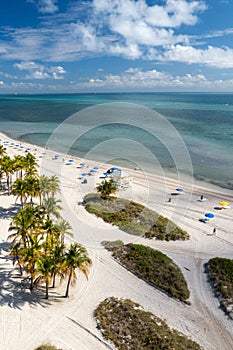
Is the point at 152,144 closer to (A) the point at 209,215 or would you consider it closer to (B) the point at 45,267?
(A) the point at 209,215

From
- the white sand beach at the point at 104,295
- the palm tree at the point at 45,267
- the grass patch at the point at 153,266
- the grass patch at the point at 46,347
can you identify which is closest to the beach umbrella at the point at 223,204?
the white sand beach at the point at 104,295

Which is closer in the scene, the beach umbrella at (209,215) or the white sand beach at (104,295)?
the white sand beach at (104,295)

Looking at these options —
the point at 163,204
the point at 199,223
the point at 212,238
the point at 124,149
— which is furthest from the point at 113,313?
the point at 124,149

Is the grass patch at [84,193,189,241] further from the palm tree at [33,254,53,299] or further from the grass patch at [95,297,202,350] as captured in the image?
the palm tree at [33,254,53,299]

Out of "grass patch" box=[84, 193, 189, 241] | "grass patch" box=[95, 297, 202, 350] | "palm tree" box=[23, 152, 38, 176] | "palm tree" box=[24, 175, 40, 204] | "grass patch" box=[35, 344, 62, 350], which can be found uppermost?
"palm tree" box=[23, 152, 38, 176]

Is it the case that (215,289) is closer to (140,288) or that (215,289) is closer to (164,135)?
(140,288)

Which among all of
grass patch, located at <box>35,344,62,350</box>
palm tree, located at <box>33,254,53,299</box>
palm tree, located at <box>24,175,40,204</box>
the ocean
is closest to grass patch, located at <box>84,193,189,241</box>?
palm tree, located at <box>24,175,40,204</box>

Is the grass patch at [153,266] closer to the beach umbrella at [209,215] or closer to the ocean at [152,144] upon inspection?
the beach umbrella at [209,215]
